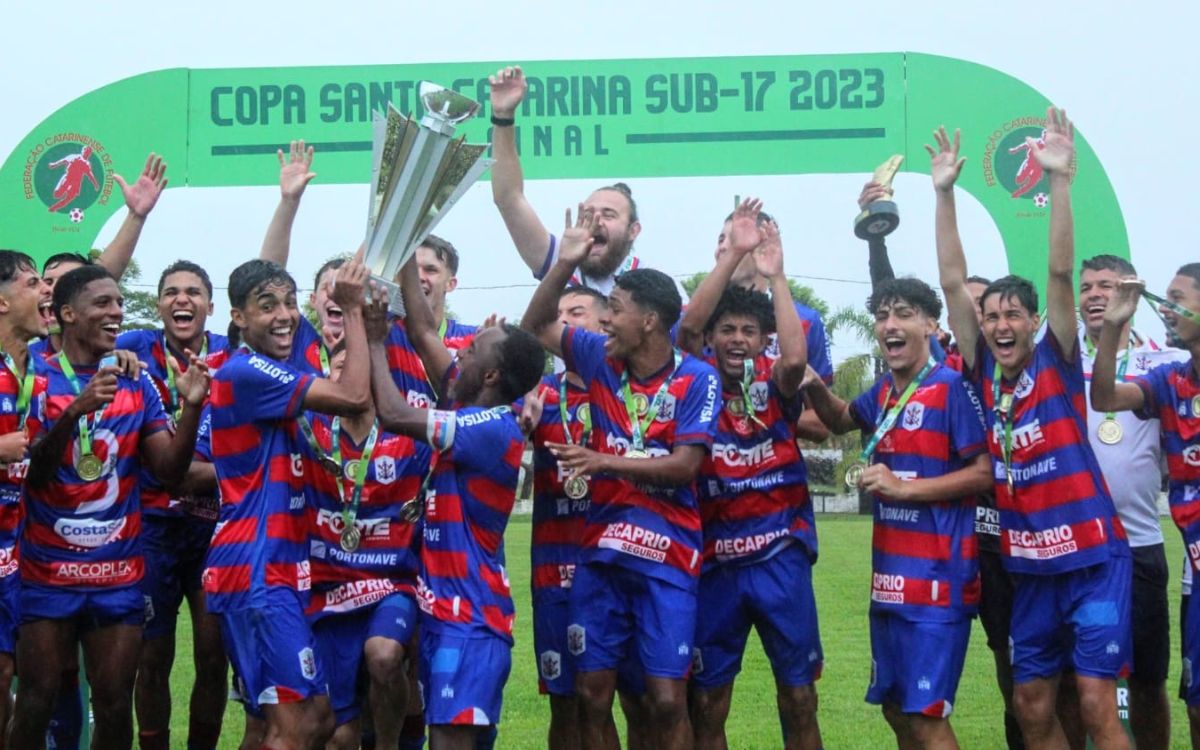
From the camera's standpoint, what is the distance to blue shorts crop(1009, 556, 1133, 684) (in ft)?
20.5

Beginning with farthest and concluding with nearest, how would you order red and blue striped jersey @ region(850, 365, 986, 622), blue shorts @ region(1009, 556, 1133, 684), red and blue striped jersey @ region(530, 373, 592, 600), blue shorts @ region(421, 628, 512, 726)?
red and blue striped jersey @ region(530, 373, 592, 600), red and blue striped jersey @ region(850, 365, 986, 622), blue shorts @ region(1009, 556, 1133, 684), blue shorts @ region(421, 628, 512, 726)

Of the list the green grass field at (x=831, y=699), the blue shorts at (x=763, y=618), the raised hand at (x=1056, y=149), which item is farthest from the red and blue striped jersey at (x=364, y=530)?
the raised hand at (x=1056, y=149)

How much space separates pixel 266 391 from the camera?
600 cm

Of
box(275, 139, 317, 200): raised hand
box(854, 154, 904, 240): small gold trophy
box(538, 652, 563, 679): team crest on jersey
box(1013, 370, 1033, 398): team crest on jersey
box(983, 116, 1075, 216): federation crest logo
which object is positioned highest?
box(983, 116, 1075, 216): federation crest logo

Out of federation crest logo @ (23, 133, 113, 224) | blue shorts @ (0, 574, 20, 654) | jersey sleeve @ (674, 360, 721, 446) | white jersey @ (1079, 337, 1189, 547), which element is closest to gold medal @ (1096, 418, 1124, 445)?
white jersey @ (1079, 337, 1189, 547)

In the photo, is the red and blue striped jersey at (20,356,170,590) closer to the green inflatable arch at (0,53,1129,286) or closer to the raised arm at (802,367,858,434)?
the raised arm at (802,367,858,434)

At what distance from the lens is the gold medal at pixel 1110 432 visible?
7391 millimetres

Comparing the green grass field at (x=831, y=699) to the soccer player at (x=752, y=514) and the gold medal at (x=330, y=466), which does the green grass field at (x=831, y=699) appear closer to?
the soccer player at (x=752, y=514)

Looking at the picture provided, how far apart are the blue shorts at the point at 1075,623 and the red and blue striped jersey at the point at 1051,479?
0.27ft

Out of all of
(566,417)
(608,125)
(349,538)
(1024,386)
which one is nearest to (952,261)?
(1024,386)

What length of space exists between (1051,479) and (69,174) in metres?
6.88

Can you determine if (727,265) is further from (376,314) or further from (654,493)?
(376,314)

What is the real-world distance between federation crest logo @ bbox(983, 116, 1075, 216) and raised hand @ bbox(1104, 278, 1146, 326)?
3724 mm

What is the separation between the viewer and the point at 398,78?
10.0m
